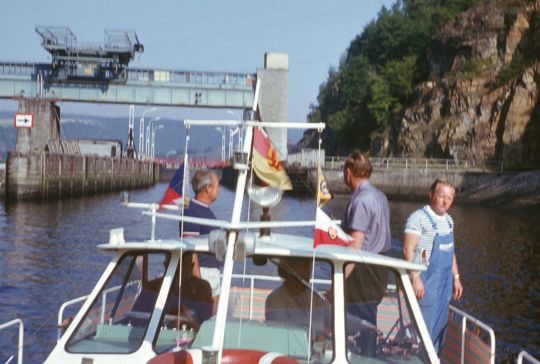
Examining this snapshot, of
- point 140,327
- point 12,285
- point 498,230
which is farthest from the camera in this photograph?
point 498,230

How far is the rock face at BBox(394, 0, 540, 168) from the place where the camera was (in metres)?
79.2

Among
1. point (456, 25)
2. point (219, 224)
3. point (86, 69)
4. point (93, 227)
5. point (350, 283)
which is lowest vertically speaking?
point (93, 227)

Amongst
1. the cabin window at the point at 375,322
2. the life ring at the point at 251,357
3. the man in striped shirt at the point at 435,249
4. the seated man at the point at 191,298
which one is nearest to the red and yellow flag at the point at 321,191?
the cabin window at the point at 375,322

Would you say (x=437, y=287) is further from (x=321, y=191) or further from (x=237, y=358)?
(x=237, y=358)

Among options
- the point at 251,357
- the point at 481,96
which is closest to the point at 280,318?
the point at 251,357

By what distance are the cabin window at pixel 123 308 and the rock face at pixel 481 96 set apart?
71.9 metres

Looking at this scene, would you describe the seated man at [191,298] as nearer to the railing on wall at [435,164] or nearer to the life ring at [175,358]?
the life ring at [175,358]

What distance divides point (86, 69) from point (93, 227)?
126 feet

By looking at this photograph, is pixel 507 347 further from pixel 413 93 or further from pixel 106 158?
pixel 413 93

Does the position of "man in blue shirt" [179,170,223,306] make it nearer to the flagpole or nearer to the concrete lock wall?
the flagpole

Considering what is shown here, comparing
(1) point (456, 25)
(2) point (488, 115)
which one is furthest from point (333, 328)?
(1) point (456, 25)

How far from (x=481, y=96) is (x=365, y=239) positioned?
81.5m

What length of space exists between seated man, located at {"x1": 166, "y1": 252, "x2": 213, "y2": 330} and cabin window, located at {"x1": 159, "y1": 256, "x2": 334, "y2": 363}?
0.22ft

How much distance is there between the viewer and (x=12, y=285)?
73.9 ft
